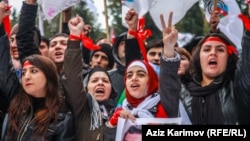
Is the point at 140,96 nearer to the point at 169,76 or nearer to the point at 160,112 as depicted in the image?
the point at 160,112

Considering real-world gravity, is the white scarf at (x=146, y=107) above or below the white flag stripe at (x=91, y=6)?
below

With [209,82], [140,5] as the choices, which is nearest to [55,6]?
[140,5]

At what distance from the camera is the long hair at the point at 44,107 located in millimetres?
4453

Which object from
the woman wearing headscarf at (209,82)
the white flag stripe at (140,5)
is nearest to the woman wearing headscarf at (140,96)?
the woman wearing headscarf at (209,82)

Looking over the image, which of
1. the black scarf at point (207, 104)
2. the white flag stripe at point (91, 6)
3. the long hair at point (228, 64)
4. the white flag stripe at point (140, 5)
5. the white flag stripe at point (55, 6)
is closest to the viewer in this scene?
the black scarf at point (207, 104)

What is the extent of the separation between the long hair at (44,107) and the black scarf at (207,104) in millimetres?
1008

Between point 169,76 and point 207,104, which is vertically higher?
point 169,76

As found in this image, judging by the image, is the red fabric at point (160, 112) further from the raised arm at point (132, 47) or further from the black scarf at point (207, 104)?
the raised arm at point (132, 47)

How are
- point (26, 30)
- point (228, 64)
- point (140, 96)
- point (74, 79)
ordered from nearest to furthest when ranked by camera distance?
point (74, 79) < point (140, 96) < point (228, 64) < point (26, 30)

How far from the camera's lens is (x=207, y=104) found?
4711mm

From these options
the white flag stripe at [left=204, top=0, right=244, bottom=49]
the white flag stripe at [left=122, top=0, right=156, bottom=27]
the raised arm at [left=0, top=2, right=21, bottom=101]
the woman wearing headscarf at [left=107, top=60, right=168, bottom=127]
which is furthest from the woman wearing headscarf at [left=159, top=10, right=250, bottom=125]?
the white flag stripe at [left=204, top=0, right=244, bottom=49]

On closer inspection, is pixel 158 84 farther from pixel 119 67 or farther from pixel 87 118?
pixel 119 67

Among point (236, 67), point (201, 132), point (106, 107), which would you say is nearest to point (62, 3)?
point (106, 107)

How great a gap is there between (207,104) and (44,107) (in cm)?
118
